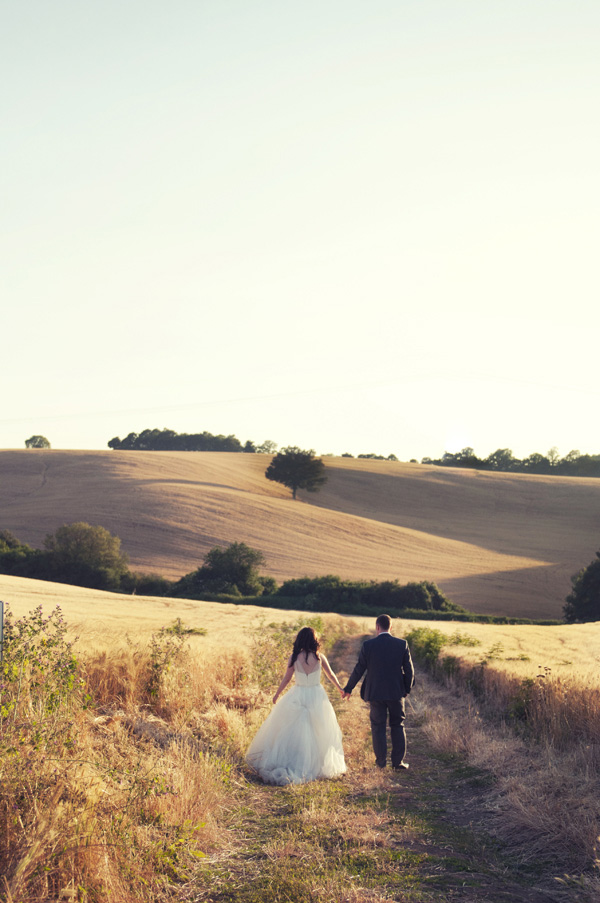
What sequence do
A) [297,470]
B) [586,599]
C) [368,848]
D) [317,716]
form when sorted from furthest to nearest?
1. [297,470]
2. [586,599]
3. [317,716]
4. [368,848]

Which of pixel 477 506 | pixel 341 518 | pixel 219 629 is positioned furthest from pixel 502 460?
pixel 219 629

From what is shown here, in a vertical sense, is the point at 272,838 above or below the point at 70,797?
below

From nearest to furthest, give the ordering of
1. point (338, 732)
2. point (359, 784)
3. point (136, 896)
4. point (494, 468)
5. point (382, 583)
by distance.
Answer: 1. point (136, 896)
2. point (359, 784)
3. point (338, 732)
4. point (382, 583)
5. point (494, 468)

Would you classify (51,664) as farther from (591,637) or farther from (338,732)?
(591,637)

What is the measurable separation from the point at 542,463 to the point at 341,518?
7626 cm

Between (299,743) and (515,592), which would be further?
(515,592)

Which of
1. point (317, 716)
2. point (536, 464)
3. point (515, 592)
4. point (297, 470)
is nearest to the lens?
point (317, 716)

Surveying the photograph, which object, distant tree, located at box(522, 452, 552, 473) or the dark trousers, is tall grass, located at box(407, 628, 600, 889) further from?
distant tree, located at box(522, 452, 552, 473)

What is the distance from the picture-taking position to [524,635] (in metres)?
33.0

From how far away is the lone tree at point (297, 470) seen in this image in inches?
3794

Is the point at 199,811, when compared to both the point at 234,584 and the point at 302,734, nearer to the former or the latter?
the point at 302,734

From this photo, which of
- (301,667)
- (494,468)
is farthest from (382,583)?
(494,468)

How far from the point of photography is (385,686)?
420 inches

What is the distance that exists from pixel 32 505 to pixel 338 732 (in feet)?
228
